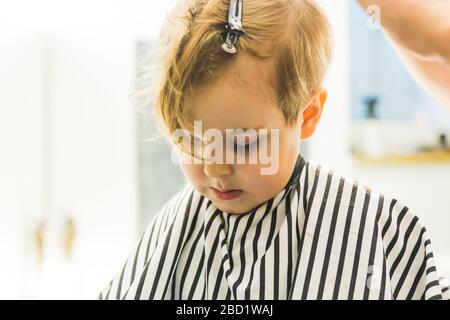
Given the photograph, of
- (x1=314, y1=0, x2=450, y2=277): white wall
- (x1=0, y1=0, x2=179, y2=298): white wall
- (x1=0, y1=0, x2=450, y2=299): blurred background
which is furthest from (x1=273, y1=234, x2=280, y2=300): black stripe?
(x1=0, y1=0, x2=179, y2=298): white wall

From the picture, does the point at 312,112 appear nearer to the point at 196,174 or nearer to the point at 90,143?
the point at 196,174

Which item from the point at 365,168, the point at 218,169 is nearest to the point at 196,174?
the point at 218,169

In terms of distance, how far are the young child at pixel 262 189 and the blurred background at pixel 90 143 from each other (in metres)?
0.95

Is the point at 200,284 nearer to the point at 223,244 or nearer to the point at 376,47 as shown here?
the point at 223,244

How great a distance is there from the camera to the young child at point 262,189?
539mm

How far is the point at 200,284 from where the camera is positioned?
2.13ft

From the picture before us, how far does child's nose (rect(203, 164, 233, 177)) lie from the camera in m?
0.57

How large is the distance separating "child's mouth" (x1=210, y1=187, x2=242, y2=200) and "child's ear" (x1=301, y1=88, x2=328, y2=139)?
11 cm

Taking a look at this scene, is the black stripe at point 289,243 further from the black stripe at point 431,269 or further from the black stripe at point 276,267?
the black stripe at point 431,269

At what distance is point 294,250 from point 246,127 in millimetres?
178

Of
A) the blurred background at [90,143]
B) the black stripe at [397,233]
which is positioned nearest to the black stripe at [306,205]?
the black stripe at [397,233]

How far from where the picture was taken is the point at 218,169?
0.57m

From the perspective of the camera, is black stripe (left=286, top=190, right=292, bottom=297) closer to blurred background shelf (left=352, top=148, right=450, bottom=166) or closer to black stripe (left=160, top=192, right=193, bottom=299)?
black stripe (left=160, top=192, right=193, bottom=299)
